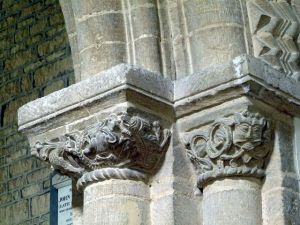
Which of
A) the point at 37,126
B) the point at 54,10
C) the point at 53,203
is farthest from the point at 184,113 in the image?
the point at 54,10

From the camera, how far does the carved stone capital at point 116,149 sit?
2293 millimetres

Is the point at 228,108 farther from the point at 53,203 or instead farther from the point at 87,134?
the point at 53,203

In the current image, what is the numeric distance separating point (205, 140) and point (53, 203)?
3.28 m

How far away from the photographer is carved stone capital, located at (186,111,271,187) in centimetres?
228

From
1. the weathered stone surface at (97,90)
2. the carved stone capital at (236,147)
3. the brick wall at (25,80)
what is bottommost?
the carved stone capital at (236,147)

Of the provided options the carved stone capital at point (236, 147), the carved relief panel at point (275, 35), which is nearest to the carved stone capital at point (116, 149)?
the carved stone capital at point (236, 147)

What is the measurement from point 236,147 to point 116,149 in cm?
34

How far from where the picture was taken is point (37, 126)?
8.22ft

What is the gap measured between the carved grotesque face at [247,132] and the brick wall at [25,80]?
3.47 m

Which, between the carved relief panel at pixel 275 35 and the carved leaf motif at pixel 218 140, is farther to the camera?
the carved relief panel at pixel 275 35

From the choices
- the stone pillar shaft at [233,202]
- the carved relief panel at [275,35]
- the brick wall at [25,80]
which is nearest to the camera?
the stone pillar shaft at [233,202]

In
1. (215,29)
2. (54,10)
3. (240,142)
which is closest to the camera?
(240,142)

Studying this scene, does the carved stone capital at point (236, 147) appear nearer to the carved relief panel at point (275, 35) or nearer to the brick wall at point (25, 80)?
the carved relief panel at point (275, 35)

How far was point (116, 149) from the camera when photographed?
2.30 m
